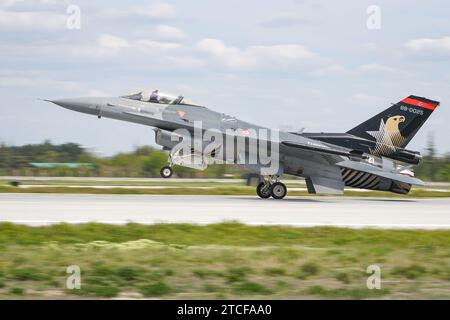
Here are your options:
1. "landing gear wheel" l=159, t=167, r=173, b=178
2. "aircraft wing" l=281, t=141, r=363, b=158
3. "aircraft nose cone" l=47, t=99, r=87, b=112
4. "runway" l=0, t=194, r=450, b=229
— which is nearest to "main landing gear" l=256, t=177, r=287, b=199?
"runway" l=0, t=194, r=450, b=229

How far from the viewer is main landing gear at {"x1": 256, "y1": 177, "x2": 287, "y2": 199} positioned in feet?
86.3

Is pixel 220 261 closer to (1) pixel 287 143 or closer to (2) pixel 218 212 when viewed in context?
(2) pixel 218 212

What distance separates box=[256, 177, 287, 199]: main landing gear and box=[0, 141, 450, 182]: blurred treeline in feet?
86.5

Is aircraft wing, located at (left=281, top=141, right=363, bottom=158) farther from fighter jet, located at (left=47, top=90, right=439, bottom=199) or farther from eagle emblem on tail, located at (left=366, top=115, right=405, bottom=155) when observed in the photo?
eagle emblem on tail, located at (left=366, top=115, right=405, bottom=155)

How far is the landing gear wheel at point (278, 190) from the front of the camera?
86.2ft

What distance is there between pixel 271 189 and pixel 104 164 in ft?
129

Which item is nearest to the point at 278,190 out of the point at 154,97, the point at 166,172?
the point at 166,172

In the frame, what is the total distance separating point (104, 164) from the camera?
2509 inches

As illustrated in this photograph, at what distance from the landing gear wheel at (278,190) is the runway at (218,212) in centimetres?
94

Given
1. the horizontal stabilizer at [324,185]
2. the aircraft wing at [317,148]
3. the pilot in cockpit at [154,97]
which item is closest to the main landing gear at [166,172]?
the pilot in cockpit at [154,97]

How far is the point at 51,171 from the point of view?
5919 cm

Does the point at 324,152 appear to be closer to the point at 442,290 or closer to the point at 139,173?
the point at 442,290

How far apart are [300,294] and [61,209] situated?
11.2 metres

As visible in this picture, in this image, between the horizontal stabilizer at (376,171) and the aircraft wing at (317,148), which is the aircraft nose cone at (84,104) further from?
the horizontal stabilizer at (376,171)
